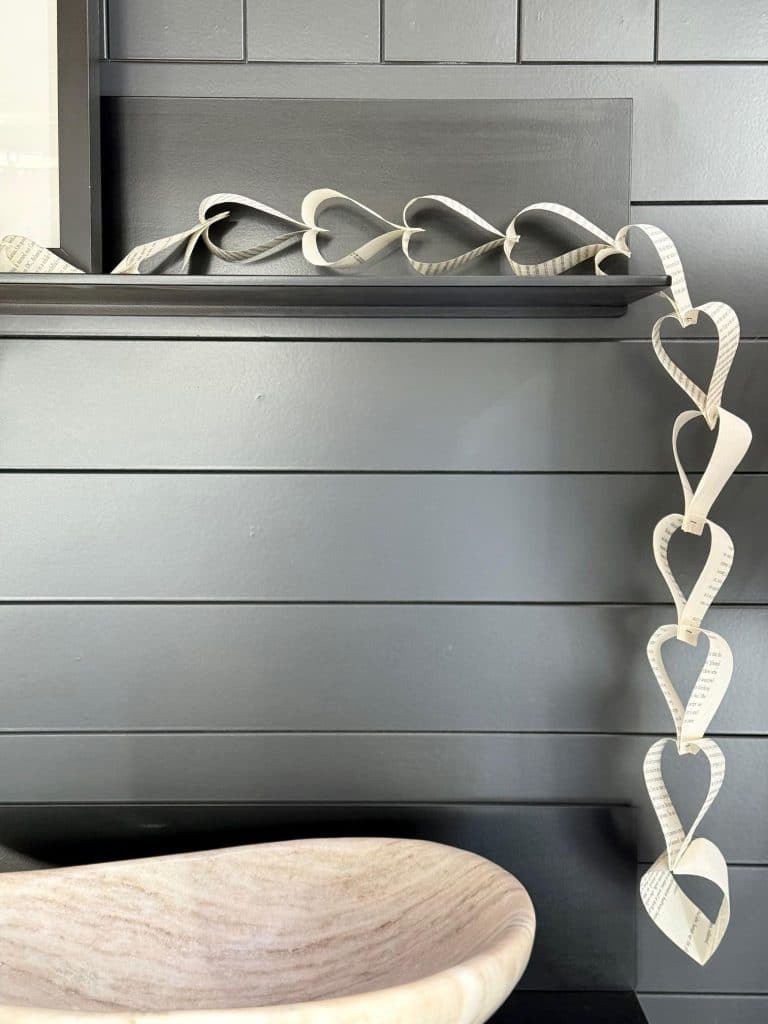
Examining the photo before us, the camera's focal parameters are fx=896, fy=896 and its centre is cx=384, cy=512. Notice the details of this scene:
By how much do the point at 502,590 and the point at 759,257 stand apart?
1.32 ft

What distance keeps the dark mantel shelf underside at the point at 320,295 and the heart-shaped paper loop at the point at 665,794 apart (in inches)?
15.3

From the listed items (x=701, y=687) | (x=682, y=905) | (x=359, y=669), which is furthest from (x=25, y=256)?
(x=682, y=905)

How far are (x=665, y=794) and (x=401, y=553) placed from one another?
32cm

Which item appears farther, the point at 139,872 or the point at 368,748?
the point at 368,748

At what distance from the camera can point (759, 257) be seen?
86 centimetres

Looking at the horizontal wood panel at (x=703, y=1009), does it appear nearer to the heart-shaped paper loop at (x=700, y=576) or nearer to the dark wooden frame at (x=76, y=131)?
the heart-shaped paper loop at (x=700, y=576)

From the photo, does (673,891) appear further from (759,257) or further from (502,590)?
A: (759,257)

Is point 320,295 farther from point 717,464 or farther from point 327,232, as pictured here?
point 717,464

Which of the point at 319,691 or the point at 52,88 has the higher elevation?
the point at 52,88

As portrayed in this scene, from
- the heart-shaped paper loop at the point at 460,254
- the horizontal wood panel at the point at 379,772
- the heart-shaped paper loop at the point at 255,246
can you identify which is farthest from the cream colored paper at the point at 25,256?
the horizontal wood panel at the point at 379,772

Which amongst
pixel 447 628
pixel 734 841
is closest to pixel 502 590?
pixel 447 628

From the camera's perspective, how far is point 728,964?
86cm

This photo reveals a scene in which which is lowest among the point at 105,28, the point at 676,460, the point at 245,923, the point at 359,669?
the point at 245,923

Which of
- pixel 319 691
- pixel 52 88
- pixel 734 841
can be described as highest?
pixel 52 88
